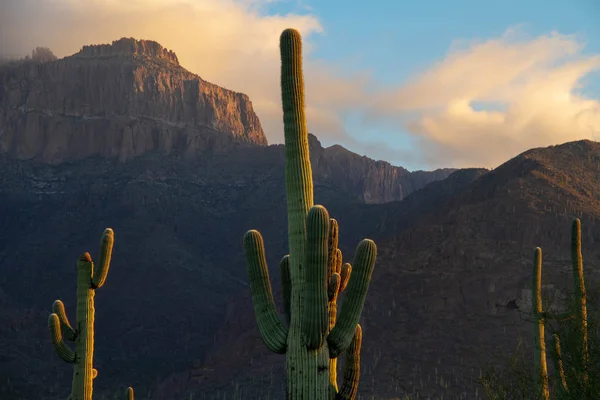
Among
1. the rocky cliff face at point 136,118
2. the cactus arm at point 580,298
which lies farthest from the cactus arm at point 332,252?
the rocky cliff face at point 136,118

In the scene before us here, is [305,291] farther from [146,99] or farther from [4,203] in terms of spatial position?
[146,99]

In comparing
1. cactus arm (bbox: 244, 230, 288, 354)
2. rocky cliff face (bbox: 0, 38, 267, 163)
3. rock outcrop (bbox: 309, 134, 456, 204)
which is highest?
rocky cliff face (bbox: 0, 38, 267, 163)

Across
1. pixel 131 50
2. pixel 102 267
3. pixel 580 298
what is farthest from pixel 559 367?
pixel 131 50

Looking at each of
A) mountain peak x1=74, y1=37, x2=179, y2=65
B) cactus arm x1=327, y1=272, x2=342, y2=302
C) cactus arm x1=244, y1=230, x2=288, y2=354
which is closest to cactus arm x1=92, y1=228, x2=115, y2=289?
cactus arm x1=244, y1=230, x2=288, y2=354

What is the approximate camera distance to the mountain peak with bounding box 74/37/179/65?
18838 centimetres

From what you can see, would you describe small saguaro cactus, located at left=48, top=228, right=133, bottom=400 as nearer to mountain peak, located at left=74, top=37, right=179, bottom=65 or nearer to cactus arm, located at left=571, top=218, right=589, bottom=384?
cactus arm, located at left=571, top=218, right=589, bottom=384

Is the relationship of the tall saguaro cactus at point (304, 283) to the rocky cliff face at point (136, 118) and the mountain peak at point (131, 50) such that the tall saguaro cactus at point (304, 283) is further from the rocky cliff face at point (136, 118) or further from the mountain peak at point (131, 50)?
the mountain peak at point (131, 50)

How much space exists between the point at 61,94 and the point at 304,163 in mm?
170947

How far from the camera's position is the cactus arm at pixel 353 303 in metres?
11.4

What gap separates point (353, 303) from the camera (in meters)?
11.6

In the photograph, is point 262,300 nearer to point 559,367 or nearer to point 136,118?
point 559,367

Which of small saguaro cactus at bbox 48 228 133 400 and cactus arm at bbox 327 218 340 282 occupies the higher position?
cactus arm at bbox 327 218 340 282

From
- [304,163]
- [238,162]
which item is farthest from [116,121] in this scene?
[304,163]

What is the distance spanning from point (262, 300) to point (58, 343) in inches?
203
